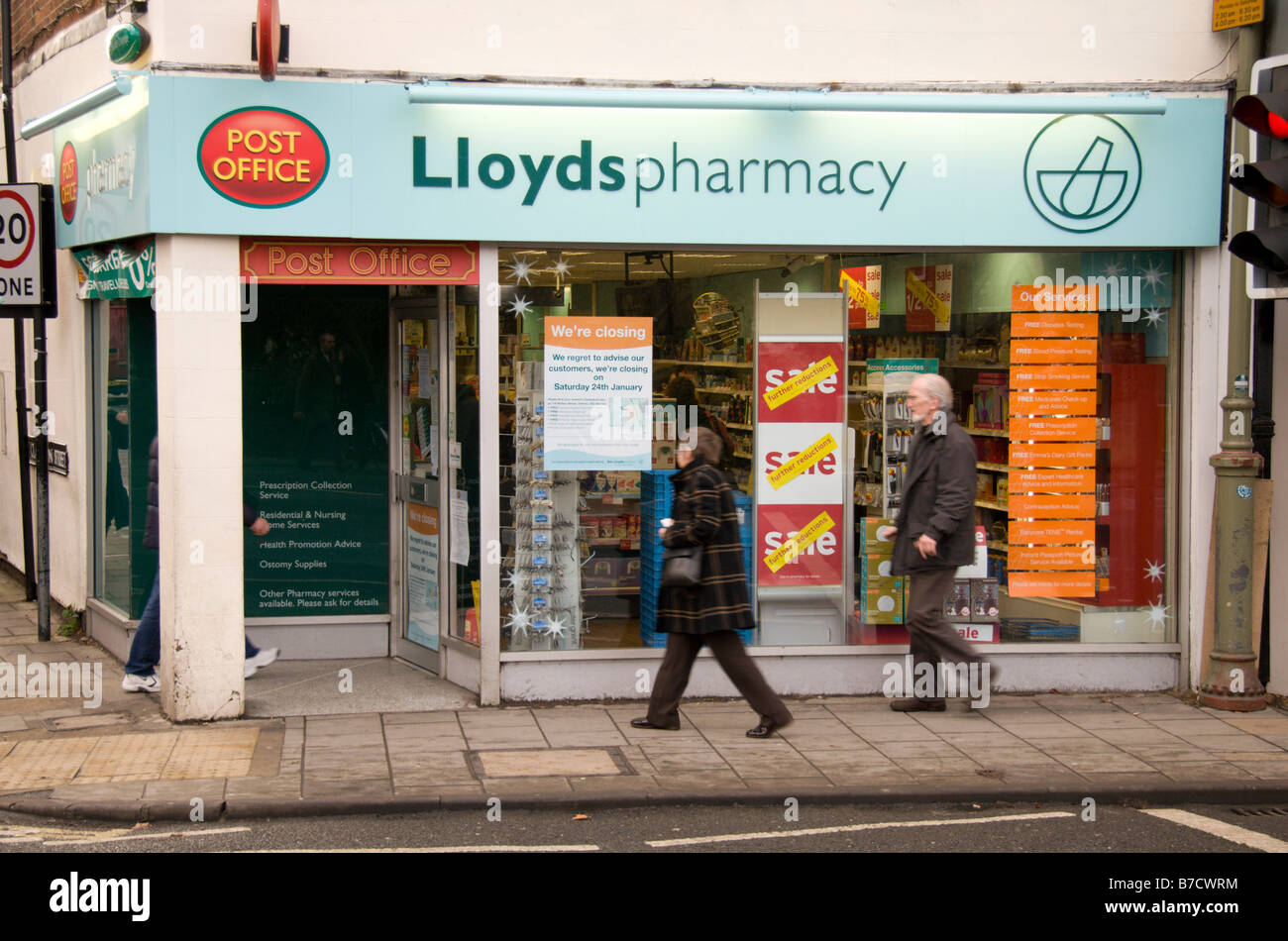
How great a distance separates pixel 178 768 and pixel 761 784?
3.10m

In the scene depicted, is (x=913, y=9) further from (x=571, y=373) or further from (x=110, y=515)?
(x=110, y=515)

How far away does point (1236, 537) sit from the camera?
28.6 ft

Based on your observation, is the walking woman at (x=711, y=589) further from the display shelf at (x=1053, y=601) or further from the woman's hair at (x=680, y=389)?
the display shelf at (x=1053, y=601)

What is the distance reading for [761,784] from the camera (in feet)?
22.9

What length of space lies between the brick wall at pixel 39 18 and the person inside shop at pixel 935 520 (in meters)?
6.85

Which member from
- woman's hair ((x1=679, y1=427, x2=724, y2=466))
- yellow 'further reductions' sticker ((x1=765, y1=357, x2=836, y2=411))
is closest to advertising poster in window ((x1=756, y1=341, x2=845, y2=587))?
yellow 'further reductions' sticker ((x1=765, y1=357, x2=836, y2=411))

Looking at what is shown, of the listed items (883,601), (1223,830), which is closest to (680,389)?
(883,601)

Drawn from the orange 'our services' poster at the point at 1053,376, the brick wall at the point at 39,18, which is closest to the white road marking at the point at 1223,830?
the orange 'our services' poster at the point at 1053,376

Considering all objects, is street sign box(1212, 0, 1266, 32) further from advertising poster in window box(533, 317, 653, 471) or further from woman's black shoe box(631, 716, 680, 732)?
woman's black shoe box(631, 716, 680, 732)

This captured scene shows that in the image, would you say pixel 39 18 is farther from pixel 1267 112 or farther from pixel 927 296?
pixel 1267 112

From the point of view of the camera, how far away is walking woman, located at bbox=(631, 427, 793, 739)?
25.1 ft

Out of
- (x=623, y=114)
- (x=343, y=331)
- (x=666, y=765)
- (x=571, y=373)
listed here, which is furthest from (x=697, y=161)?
(x=666, y=765)

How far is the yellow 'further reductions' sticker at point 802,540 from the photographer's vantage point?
30.4ft

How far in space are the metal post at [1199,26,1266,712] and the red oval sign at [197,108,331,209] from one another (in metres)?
5.97
